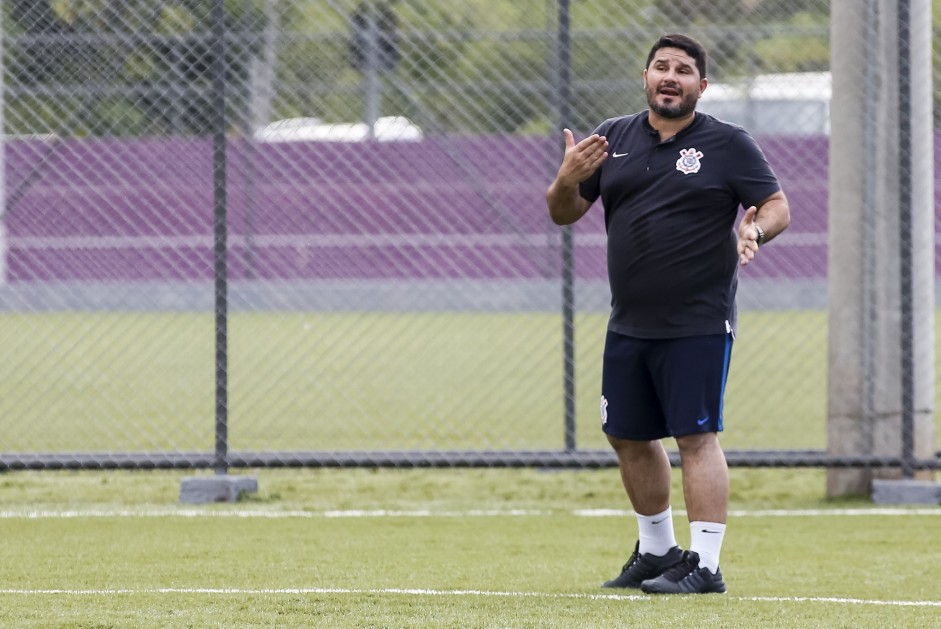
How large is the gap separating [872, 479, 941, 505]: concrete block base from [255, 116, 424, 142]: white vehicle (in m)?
7.98

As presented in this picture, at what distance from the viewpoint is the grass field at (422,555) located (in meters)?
4.55

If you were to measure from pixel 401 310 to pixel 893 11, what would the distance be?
40.9 ft

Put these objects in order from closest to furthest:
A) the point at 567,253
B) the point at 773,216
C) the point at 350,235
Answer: the point at 773,216 < the point at 567,253 < the point at 350,235

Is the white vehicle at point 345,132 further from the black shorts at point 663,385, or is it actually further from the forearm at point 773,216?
the forearm at point 773,216

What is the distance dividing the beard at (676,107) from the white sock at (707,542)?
1.29 m

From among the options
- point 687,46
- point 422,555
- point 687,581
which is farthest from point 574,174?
point 422,555

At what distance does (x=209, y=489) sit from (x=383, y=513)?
85 centimetres

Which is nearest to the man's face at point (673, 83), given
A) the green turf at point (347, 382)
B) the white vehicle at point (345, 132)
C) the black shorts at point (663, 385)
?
the black shorts at point (663, 385)

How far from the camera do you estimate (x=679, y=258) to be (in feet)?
16.1

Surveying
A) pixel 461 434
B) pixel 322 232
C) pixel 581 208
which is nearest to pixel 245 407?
pixel 461 434

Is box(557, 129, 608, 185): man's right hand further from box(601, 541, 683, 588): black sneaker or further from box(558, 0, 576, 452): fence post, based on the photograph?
box(558, 0, 576, 452): fence post

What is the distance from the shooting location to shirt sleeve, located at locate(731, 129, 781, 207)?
16.0 ft

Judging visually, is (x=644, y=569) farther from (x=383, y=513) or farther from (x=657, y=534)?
(x=383, y=513)

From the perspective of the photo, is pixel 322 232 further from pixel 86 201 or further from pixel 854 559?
pixel 854 559
